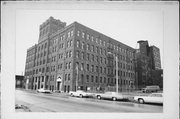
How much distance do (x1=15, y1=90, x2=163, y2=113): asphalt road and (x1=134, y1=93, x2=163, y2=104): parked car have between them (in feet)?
0.42

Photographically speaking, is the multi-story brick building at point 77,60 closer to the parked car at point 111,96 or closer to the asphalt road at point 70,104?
the parked car at point 111,96

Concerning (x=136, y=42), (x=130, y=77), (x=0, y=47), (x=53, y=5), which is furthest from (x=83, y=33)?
(x=0, y=47)

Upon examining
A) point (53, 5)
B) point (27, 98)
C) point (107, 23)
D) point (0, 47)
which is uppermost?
point (53, 5)

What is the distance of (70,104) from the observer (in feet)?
14.6

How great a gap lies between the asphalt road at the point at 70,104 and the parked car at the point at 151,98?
13 centimetres

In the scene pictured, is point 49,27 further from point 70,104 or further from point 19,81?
point 70,104

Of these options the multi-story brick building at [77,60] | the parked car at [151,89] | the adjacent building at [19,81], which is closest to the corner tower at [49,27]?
the multi-story brick building at [77,60]

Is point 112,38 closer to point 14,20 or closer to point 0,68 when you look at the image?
point 14,20

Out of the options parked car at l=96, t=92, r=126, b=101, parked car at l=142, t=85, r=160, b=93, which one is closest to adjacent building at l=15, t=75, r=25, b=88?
parked car at l=96, t=92, r=126, b=101

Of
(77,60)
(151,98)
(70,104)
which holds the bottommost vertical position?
(70,104)

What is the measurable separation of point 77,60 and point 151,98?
2252mm

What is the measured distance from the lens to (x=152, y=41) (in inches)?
177

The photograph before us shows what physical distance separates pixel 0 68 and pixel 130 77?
347 centimetres

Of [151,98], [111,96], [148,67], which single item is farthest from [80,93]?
[148,67]
